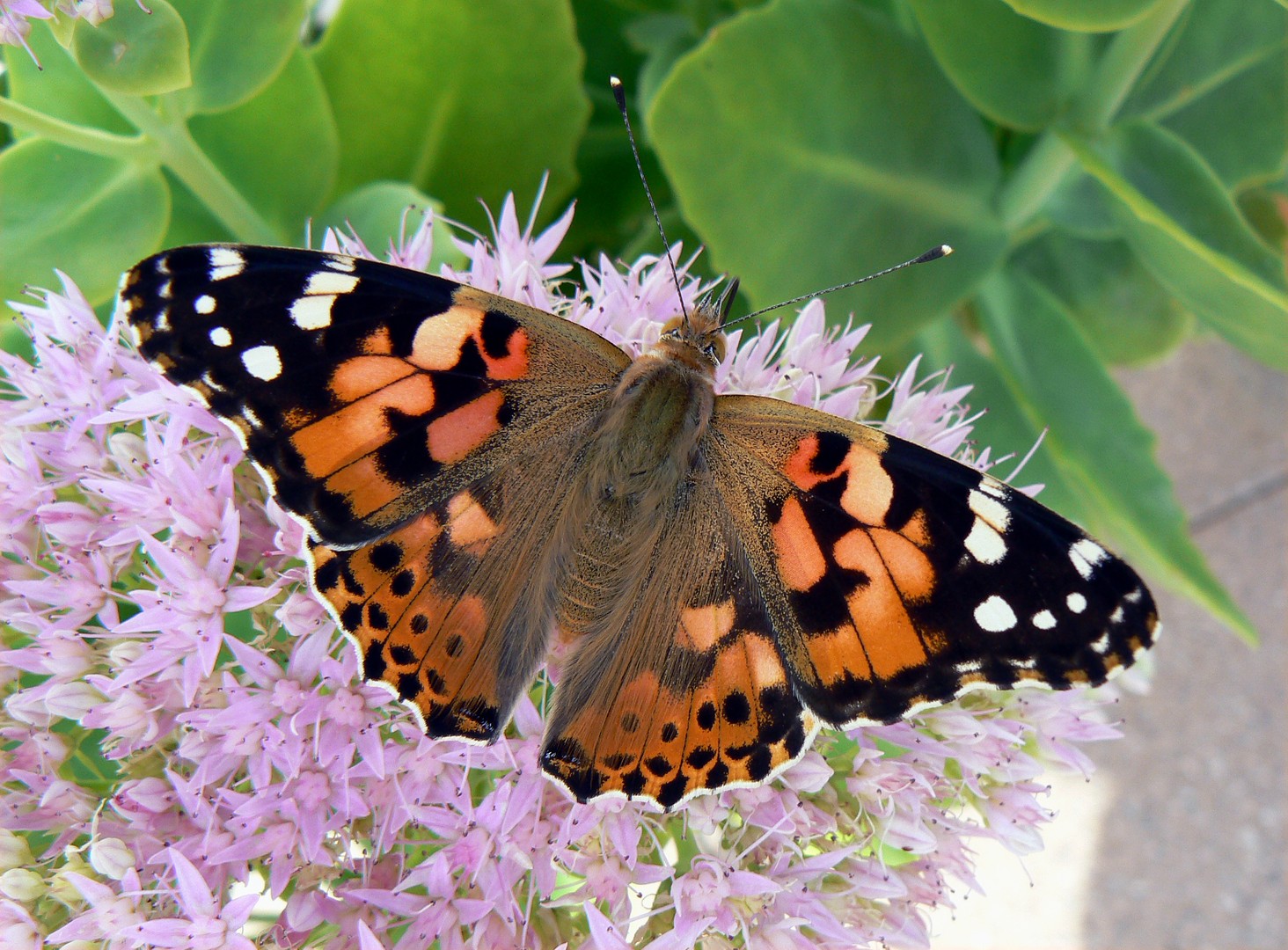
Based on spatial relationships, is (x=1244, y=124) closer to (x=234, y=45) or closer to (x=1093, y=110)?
(x=1093, y=110)

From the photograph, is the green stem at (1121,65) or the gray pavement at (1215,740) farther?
the gray pavement at (1215,740)

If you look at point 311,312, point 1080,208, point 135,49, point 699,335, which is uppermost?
→ point 1080,208

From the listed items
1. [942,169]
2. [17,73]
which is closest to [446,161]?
[17,73]

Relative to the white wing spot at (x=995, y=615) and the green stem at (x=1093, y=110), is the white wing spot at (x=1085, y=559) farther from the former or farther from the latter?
the green stem at (x=1093, y=110)

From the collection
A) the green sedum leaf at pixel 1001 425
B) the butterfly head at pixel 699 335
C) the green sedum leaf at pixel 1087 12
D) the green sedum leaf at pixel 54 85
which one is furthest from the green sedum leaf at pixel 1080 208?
the green sedum leaf at pixel 54 85

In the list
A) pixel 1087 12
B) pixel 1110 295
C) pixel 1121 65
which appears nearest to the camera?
pixel 1087 12

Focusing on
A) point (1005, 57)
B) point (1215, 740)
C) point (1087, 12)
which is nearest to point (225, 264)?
point (1087, 12)

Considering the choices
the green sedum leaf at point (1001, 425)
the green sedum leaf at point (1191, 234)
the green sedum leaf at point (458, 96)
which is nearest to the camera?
the green sedum leaf at point (1191, 234)
